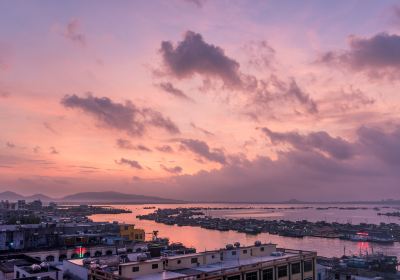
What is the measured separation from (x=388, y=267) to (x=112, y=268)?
107 feet

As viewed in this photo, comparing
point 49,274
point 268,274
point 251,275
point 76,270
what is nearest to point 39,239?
point 49,274

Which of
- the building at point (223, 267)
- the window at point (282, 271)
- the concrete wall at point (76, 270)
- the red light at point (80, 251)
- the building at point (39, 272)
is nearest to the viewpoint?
the building at point (223, 267)

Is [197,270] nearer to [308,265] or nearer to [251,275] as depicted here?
[251,275]

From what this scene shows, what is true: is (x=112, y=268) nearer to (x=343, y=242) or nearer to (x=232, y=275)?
(x=232, y=275)

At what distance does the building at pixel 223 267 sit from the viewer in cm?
1620

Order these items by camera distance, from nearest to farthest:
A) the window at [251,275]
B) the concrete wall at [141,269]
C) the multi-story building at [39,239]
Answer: the concrete wall at [141,269]
the window at [251,275]
the multi-story building at [39,239]

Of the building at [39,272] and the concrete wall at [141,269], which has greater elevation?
the concrete wall at [141,269]

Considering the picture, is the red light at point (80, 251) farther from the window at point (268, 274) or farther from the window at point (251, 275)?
the window at point (251, 275)

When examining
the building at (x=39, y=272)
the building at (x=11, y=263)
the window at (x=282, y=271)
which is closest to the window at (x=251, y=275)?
the window at (x=282, y=271)

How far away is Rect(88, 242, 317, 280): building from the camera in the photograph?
16.2 m

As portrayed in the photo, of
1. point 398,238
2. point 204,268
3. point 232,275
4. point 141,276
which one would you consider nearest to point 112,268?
point 141,276

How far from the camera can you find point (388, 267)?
4053 centimetres

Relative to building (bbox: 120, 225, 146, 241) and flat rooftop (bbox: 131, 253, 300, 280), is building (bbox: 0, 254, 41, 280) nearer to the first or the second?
flat rooftop (bbox: 131, 253, 300, 280)

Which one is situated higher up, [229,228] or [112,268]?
[112,268]
